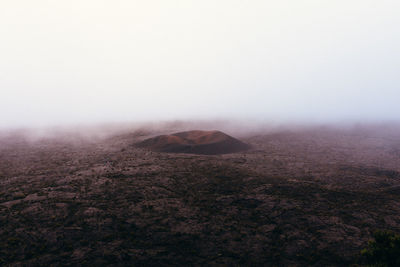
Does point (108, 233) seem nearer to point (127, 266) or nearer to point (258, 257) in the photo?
point (127, 266)

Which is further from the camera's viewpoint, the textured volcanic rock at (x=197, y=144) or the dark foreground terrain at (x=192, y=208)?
the textured volcanic rock at (x=197, y=144)

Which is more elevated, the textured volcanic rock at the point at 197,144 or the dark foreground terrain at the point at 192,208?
the textured volcanic rock at the point at 197,144

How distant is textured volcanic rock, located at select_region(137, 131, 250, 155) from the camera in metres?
31.0

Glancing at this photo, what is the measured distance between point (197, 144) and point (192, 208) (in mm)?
16991

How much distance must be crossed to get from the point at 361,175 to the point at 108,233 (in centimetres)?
2042

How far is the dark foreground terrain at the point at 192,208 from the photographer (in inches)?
447

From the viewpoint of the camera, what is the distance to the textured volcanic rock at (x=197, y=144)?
3097 cm

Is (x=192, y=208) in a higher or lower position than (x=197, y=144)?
lower

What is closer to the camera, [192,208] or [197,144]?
[192,208]

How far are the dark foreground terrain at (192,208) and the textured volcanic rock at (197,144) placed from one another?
2618mm

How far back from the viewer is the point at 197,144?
32281 millimetres

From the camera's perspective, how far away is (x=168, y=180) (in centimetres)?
2019

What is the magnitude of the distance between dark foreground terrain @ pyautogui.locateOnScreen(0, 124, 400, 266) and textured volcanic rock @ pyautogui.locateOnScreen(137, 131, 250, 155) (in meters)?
2.62

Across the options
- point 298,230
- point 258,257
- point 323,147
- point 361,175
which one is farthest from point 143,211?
Answer: point 323,147
